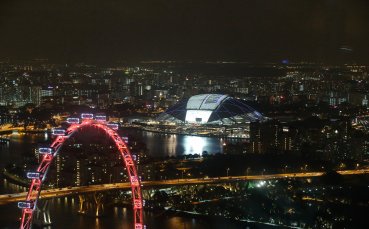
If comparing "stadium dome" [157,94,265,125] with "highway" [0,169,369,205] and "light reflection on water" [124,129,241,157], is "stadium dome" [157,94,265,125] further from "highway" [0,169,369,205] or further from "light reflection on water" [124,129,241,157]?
"highway" [0,169,369,205]

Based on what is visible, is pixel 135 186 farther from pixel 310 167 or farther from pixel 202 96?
pixel 202 96

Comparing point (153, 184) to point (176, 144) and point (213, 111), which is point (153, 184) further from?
point (213, 111)

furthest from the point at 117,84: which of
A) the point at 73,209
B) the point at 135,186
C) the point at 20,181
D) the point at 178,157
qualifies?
the point at 135,186

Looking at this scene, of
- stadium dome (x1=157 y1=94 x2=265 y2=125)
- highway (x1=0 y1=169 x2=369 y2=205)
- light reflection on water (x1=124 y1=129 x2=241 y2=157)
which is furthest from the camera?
stadium dome (x1=157 y1=94 x2=265 y2=125)

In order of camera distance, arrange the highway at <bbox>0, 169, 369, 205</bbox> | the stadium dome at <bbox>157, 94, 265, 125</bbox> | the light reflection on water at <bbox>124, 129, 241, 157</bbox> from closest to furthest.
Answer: the highway at <bbox>0, 169, 369, 205</bbox>
the light reflection on water at <bbox>124, 129, 241, 157</bbox>
the stadium dome at <bbox>157, 94, 265, 125</bbox>

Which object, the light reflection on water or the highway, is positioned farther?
the light reflection on water

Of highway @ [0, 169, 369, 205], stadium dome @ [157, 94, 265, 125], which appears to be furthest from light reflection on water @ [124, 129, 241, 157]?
highway @ [0, 169, 369, 205]

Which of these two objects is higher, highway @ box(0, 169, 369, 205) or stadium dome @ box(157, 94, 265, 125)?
stadium dome @ box(157, 94, 265, 125)

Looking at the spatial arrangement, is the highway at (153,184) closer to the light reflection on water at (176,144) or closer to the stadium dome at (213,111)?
the light reflection on water at (176,144)
